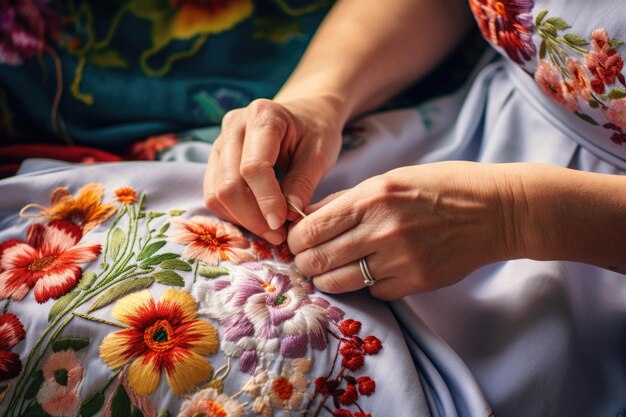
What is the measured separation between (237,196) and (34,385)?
0.30 metres

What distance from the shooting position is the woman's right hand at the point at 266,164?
67 centimetres

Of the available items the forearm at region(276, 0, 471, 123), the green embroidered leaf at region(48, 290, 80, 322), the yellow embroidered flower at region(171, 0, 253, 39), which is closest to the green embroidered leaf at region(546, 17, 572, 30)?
the forearm at region(276, 0, 471, 123)

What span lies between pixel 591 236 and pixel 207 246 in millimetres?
442

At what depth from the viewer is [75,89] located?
3.07 feet

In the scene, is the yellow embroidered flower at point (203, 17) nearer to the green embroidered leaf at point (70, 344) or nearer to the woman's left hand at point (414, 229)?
the woman's left hand at point (414, 229)

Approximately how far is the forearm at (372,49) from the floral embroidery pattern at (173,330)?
0.32 metres

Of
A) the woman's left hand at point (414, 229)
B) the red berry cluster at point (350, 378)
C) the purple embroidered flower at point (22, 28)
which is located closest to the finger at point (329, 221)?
the woman's left hand at point (414, 229)

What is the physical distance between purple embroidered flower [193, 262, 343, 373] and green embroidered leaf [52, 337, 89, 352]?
122 mm

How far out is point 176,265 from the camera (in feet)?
2.06

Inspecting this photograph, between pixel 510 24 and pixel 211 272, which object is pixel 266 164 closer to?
pixel 211 272

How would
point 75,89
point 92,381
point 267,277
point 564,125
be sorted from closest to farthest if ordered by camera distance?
point 92,381 → point 267,277 → point 564,125 → point 75,89

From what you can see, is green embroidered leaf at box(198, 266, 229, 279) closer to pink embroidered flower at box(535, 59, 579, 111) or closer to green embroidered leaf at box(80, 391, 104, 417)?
green embroidered leaf at box(80, 391, 104, 417)

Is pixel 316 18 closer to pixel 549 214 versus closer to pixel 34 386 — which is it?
pixel 549 214

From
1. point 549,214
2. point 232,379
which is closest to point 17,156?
point 232,379
